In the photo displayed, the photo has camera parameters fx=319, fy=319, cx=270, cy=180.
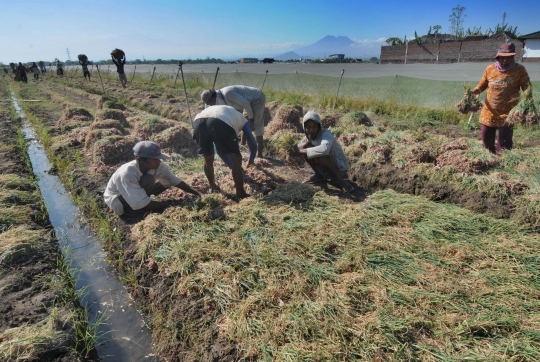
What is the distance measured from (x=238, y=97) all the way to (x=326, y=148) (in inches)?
74.3

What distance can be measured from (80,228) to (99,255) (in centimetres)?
94

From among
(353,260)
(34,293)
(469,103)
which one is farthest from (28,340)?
(469,103)

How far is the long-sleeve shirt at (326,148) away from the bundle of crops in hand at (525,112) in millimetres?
2375

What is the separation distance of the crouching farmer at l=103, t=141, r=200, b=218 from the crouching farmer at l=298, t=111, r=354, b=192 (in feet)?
5.87

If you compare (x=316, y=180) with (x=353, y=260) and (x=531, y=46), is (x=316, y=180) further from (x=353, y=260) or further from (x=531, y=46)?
(x=531, y=46)

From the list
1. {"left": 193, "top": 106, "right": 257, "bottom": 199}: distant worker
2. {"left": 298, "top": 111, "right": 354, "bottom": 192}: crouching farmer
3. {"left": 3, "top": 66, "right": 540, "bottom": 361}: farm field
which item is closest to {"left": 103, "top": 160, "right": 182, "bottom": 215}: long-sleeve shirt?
{"left": 3, "top": 66, "right": 540, "bottom": 361}: farm field

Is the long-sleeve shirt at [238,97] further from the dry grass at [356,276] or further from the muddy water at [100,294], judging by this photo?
the muddy water at [100,294]

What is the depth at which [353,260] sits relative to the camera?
2922 millimetres

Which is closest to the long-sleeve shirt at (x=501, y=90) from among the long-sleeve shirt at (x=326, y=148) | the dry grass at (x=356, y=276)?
the dry grass at (x=356, y=276)

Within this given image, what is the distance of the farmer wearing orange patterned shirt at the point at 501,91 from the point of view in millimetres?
4539

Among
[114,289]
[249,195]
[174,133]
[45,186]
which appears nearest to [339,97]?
[174,133]

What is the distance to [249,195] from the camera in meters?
4.47

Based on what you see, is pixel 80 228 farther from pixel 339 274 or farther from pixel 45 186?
pixel 339 274

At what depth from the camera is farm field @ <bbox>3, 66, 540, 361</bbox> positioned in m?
2.15
